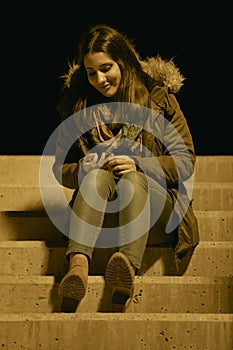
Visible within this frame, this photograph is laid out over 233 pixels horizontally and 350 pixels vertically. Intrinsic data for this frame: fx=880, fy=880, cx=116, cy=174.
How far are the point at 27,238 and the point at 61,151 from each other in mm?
370

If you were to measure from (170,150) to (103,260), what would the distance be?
15.2 inches

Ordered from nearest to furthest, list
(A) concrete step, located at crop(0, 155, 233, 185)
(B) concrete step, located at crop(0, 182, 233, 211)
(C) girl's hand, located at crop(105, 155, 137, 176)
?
(C) girl's hand, located at crop(105, 155, 137, 176)
(B) concrete step, located at crop(0, 182, 233, 211)
(A) concrete step, located at crop(0, 155, 233, 185)

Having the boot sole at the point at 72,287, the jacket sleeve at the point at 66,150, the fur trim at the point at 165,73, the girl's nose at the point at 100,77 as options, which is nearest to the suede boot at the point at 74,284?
the boot sole at the point at 72,287

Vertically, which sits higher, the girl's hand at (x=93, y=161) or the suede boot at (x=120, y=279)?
the girl's hand at (x=93, y=161)

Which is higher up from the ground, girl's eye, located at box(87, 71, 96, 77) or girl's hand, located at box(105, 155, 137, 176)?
girl's eye, located at box(87, 71, 96, 77)

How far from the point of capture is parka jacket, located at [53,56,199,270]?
2.57 m

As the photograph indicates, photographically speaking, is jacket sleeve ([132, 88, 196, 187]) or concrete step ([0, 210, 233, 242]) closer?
jacket sleeve ([132, 88, 196, 187])

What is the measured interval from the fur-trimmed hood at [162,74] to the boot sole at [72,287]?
29.5 inches

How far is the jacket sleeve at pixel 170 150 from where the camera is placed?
8.44 ft

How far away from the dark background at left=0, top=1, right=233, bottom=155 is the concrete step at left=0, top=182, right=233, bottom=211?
1.35 metres

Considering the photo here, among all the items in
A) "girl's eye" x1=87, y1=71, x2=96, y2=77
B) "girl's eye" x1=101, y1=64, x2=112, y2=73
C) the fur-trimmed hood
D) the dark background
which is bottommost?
"girl's eye" x1=87, y1=71, x2=96, y2=77

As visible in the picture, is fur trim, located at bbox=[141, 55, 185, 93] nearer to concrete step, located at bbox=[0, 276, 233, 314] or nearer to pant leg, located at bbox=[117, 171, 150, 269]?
pant leg, located at bbox=[117, 171, 150, 269]

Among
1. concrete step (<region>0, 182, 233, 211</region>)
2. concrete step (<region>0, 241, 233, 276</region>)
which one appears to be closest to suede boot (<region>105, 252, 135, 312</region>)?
concrete step (<region>0, 241, 233, 276</region>)

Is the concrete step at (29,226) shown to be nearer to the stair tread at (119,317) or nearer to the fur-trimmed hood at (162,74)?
the fur-trimmed hood at (162,74)
